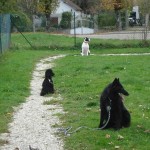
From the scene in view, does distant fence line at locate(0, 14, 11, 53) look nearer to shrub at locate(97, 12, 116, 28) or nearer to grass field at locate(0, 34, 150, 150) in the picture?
grass field at locate(0, 34, 150, 150)

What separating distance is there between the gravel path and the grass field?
0.22m

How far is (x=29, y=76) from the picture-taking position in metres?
18.8

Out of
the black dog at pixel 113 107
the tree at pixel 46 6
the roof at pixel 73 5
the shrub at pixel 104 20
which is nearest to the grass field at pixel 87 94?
the black dog at pixel 113 107

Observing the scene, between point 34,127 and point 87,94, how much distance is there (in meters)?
4.01

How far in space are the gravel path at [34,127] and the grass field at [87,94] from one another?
0.72 ft

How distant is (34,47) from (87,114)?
23373 mm

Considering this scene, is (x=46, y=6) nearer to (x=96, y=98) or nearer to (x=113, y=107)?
(x=96, y=98)

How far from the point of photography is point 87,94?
14078mm

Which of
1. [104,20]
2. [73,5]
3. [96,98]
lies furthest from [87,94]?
[73,5]

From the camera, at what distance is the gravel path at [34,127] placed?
8891 mm

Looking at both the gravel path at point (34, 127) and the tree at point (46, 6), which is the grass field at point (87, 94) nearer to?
the gravel path at point (34, 127)

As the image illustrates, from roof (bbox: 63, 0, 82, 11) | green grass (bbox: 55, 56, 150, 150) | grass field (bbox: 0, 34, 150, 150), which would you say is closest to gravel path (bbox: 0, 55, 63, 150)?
grass field (bbox: 0, 34, 150, 150)

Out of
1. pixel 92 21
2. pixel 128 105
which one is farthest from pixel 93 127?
pixel 92 21

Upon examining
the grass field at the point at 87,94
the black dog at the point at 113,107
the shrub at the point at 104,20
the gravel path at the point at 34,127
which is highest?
the shrub at the point at 104,20
